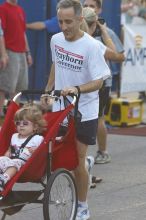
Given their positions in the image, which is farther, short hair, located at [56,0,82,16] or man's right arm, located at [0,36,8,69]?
man's right arm, located at [0,36,8,69]

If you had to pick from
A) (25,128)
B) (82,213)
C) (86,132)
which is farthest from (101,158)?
(25,128)

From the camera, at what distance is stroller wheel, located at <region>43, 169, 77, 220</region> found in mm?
5983

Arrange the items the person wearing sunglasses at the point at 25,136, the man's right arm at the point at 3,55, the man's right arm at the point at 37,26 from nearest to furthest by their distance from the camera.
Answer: the person wearing sunglasses at the point at 25,136 < the man's right arm at the point at 3,55 < the man's right arm at the point at 37,26

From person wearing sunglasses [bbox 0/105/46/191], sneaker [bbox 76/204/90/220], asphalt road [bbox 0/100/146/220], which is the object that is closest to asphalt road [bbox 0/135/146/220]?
asphalt road [bbox 0/100/146/220]

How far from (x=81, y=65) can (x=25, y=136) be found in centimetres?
76

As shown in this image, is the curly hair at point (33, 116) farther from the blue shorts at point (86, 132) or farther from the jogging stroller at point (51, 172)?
the blue shorts at point (86, 132)

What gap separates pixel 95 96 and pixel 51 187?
104 cm

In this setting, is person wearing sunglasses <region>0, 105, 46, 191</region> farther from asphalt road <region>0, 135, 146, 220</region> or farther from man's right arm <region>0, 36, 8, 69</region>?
man's right arm <region>0, 36, 8, 69</region>

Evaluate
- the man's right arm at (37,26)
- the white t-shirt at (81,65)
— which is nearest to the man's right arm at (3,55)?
the man's right arm at (37,26)

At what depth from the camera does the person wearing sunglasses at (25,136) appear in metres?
6.09

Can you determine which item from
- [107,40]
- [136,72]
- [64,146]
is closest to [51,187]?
[64,146]

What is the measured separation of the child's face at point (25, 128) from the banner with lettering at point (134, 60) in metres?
7.33

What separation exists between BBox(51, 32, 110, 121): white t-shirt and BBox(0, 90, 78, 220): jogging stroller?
25 centimetres

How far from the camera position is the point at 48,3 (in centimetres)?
1211
